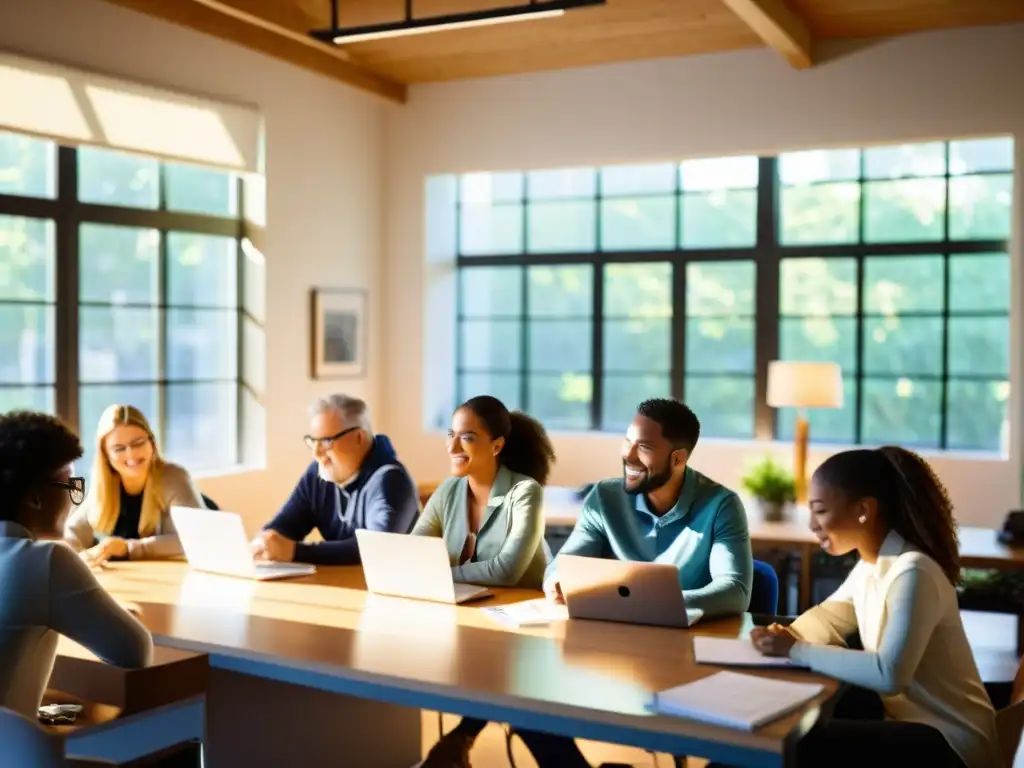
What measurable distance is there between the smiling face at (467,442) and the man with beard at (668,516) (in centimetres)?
42

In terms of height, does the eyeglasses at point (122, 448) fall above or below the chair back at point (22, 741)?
above

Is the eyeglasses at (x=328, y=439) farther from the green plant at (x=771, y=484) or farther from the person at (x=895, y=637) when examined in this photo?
the green plant at (x=771, y=484)

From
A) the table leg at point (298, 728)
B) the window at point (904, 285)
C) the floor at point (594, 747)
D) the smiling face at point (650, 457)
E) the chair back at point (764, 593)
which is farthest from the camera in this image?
the window at point (904, 285)

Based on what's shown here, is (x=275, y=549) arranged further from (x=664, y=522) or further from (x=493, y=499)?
(x=664, y=522)

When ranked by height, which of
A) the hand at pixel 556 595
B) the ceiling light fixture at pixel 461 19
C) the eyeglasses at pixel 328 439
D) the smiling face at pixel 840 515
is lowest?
the hand at pixel 556 595

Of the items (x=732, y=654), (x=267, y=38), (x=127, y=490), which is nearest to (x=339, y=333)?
(x=267, y=38)

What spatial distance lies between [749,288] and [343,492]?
367 cm

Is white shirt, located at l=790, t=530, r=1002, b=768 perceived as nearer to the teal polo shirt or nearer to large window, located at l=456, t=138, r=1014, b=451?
the teal polo shirt

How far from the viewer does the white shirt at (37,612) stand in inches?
88.6

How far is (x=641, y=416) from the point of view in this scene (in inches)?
127

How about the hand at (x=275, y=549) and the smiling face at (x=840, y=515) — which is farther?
the hand at (x=275, y=549)

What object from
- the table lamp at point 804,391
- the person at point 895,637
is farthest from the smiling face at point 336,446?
the table lamp at point 804,391

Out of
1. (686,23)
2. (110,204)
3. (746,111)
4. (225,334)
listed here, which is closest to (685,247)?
(746,111)

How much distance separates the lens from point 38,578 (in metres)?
2.26
